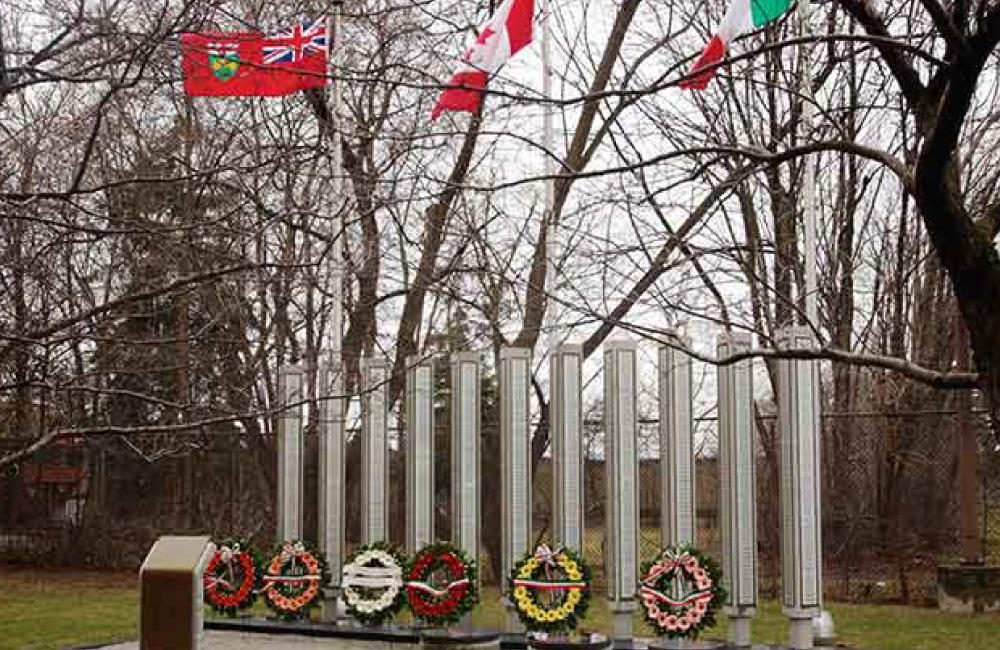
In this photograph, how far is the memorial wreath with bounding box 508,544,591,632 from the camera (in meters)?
13.1

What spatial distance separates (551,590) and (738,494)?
6.31 ft

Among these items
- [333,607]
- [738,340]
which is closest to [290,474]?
[333,607]

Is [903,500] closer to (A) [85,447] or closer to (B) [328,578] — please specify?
(B) [328,578]

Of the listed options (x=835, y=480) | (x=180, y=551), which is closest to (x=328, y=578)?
(x=180, y=551)

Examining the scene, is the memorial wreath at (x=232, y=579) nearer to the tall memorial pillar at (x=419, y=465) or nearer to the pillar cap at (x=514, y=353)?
the tall memorial pillar at (x=419, y=465)

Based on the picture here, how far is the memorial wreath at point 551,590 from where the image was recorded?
42.9ft

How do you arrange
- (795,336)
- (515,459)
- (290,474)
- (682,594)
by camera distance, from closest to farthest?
(795,336) < (682,594) < (515,459) < (290,474)

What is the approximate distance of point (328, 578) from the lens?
48.2 ft

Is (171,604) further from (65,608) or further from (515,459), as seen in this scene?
(65,608)

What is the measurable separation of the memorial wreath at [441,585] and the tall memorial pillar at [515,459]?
0.39 metres

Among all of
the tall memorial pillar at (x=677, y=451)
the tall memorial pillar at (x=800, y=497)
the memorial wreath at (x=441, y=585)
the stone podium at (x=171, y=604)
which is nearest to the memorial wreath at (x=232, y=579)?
the memorial wreath at (x=441, y=585)

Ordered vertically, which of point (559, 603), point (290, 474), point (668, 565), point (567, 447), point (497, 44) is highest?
point (497, 44)

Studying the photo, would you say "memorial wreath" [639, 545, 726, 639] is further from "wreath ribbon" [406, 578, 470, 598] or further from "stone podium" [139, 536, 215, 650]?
"stone podium" [139, 536, 215, 650]

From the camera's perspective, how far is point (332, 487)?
15.0 metres
